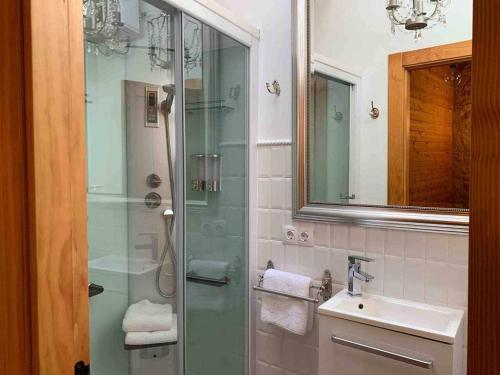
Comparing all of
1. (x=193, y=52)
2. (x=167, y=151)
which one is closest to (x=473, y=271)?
(x=167, y=151)

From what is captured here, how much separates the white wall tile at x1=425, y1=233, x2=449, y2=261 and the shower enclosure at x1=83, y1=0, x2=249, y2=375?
86 cm

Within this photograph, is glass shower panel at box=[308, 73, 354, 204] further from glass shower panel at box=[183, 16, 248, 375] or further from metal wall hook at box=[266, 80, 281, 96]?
glass shower panel at box=[183, 16, 248, 375]

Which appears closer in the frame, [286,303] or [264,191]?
[286,303]

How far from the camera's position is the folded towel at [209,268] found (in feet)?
5.51

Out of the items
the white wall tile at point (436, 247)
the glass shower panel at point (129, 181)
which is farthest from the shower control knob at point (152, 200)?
the white wall tile at point (436, 247)

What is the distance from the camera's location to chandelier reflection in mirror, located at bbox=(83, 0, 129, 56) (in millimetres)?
1344

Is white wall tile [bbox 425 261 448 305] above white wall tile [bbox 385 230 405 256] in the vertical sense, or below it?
below

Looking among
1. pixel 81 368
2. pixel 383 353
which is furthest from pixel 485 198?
pixel 383 353

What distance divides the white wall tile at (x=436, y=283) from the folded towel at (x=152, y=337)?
3.40ft

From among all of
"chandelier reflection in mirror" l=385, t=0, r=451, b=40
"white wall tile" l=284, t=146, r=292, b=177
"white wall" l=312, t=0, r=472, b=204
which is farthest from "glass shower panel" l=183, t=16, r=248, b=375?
"chandelier reflection in mirror" l=385, t=0, r=451, b=40

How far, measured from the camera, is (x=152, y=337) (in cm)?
162

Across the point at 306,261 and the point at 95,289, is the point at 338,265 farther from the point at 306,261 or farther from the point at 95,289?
the point at 95,289

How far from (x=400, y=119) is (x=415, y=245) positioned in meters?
0.50

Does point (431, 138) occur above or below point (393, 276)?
above
